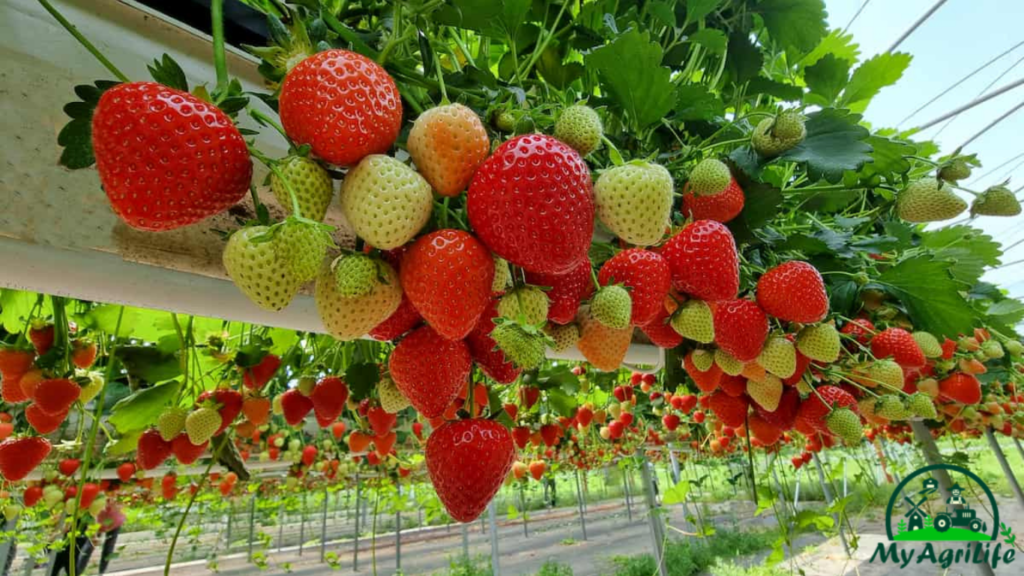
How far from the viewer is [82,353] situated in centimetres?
100

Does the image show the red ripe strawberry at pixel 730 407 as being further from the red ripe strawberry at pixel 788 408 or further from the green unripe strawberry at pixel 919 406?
the green unripe strawberry at pixel 919 406

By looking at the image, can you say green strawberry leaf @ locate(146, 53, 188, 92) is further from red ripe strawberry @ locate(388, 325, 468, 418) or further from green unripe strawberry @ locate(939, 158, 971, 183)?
green unripe strawberry @ locate(939, 158, 971, 183)

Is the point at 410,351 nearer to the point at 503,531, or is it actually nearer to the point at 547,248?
the point at 547,248

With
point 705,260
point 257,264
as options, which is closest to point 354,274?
point 257,264

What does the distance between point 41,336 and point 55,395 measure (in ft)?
0.46

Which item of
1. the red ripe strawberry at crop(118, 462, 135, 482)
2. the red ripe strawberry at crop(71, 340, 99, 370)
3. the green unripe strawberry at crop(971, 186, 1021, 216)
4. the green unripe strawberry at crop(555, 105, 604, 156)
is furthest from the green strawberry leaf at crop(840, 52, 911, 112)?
the red ripe strawberry at crop(118, 462, 135, 482)

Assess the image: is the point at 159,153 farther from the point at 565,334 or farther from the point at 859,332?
the point at 859,332

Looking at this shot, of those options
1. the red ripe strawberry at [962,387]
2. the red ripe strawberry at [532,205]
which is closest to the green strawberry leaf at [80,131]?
the red ripe strawberry at [532,205]

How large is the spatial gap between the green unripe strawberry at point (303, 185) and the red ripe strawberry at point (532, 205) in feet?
0.29

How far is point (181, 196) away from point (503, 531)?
1720cm

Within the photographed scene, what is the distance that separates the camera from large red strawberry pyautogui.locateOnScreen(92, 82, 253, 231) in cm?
25

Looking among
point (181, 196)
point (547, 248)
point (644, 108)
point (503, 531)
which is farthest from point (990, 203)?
point (503, 531)

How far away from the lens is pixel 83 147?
306 mm

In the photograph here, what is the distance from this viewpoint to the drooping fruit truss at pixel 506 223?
0.28 m
